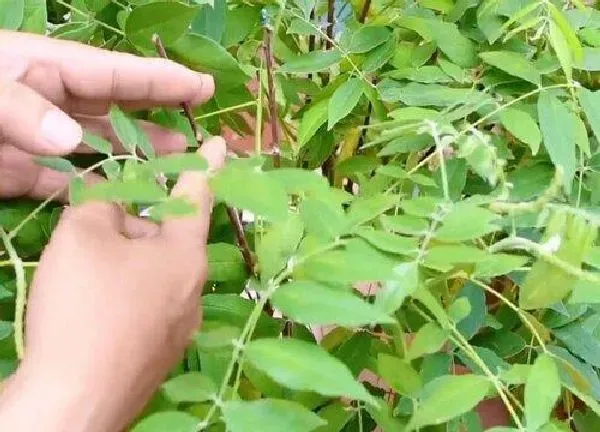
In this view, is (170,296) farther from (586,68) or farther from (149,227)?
(586,68)

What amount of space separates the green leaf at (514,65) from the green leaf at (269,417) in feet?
0.87

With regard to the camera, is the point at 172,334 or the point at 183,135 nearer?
the point at 172,334

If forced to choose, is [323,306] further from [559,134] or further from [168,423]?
[559,134]

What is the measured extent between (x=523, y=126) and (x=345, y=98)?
0.38 ft

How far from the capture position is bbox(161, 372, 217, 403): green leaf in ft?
1.26

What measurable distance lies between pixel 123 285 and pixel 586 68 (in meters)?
0.32

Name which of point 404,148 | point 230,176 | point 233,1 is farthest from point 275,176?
point 233,1

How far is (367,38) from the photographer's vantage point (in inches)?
22.9

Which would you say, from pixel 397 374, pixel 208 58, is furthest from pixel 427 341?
pixel 208 58

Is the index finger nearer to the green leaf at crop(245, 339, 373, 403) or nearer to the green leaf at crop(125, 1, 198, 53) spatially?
the green leaf at crop(125, 1, 198, 53)

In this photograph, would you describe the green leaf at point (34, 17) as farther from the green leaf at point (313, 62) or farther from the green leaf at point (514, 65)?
the green leaf at point (514, 65)

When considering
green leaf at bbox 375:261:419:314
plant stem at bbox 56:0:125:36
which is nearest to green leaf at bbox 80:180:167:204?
green leaf at bbox 375:261:419:314

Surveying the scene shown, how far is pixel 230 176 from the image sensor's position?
0.37 meters

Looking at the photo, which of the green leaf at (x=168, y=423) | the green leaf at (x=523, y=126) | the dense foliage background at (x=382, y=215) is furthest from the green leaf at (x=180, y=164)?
the green leaf at (x=523, y=126)
